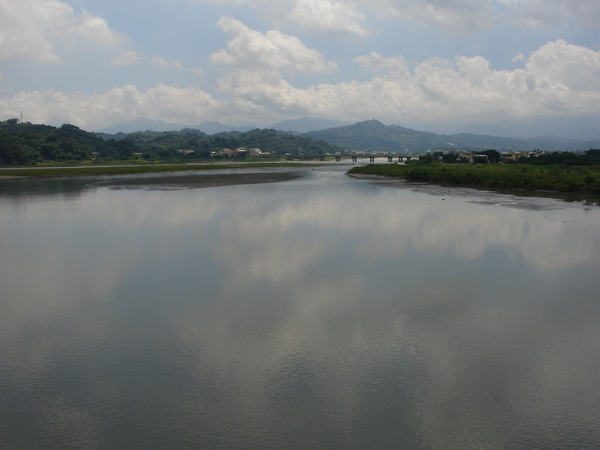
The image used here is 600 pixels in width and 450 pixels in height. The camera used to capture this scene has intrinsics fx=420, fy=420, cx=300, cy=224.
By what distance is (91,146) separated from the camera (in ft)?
352

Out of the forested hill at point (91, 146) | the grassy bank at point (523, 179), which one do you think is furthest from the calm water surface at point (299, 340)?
the forested hill at point (91, 146)

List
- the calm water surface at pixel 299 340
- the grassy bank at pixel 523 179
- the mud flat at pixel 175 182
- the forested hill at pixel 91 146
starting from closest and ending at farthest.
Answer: the calm water surface at pixel 299 340 < the grassy bank at pixel 523 179 < the mud flat at pixel 175 182 < the forested hill at pixel 91 146

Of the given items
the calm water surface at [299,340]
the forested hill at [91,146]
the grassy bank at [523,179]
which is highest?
the forested hill at [91,146]

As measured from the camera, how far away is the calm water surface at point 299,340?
521 centimetres

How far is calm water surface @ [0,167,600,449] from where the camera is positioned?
5215 millimetres

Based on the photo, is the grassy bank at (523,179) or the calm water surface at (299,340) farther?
the grassy bank at (523,179)

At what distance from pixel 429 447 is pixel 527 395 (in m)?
1.93

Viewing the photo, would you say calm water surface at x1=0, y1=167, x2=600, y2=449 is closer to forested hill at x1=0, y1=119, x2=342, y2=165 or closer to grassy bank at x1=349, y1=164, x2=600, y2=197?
grassy bank at x1=349, y1=164, x2=600, y2=197

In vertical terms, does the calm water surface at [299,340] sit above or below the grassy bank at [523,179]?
below

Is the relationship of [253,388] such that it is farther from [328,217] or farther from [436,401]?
[328,217]

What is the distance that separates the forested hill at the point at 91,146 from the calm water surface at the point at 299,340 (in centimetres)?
6775

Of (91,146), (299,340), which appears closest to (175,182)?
(299,340)

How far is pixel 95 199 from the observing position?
27.8m

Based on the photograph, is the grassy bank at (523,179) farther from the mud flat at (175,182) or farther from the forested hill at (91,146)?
the forested hill at (91,146)
